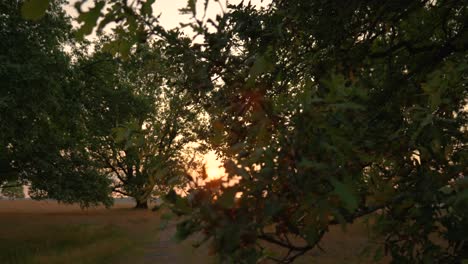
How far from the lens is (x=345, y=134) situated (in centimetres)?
222

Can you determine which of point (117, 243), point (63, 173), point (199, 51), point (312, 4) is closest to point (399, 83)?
point (312, 4)

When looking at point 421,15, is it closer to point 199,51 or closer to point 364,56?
point 364,56

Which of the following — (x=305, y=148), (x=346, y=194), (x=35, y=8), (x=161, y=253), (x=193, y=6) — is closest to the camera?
(x=346, y=194)

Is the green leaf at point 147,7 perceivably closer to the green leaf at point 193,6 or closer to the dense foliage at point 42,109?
the green leaf at point 193,6

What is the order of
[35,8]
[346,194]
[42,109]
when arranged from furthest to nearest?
1. [42,109]
2. [35,8]
3. [346,194]

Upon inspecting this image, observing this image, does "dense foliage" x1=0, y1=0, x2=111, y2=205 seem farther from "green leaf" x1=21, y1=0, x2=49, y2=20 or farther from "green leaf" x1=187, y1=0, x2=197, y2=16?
"green leaf" x1=21, y1=0, x2=49, y2=20

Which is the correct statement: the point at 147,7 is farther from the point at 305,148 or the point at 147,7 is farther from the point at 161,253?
the point at 161,253

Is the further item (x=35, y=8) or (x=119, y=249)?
(x=119, y=249)

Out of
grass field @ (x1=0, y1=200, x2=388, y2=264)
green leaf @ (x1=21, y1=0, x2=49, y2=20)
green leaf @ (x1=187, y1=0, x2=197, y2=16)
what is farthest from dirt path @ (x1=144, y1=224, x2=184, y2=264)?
green leaf @ (x1=21, y1=0, x2=49, y2=20)

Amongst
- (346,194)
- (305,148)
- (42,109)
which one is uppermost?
(42,109)

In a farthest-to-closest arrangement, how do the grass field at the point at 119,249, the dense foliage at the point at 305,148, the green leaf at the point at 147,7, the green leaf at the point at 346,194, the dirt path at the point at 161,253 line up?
1. the dirt path at the point at 161,253
2. the grass field at the point at 119,249
3. the green leaf at the point at 147,7
4. the dense foliage at the point at 305,148
5. the green leaf at the point at 346,194

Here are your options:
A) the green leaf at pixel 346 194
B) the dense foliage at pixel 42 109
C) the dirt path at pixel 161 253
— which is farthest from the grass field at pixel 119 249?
the green leaf at pixel 346 194

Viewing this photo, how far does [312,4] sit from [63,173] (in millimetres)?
18602

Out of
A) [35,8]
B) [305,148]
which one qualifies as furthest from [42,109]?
[305,148]
